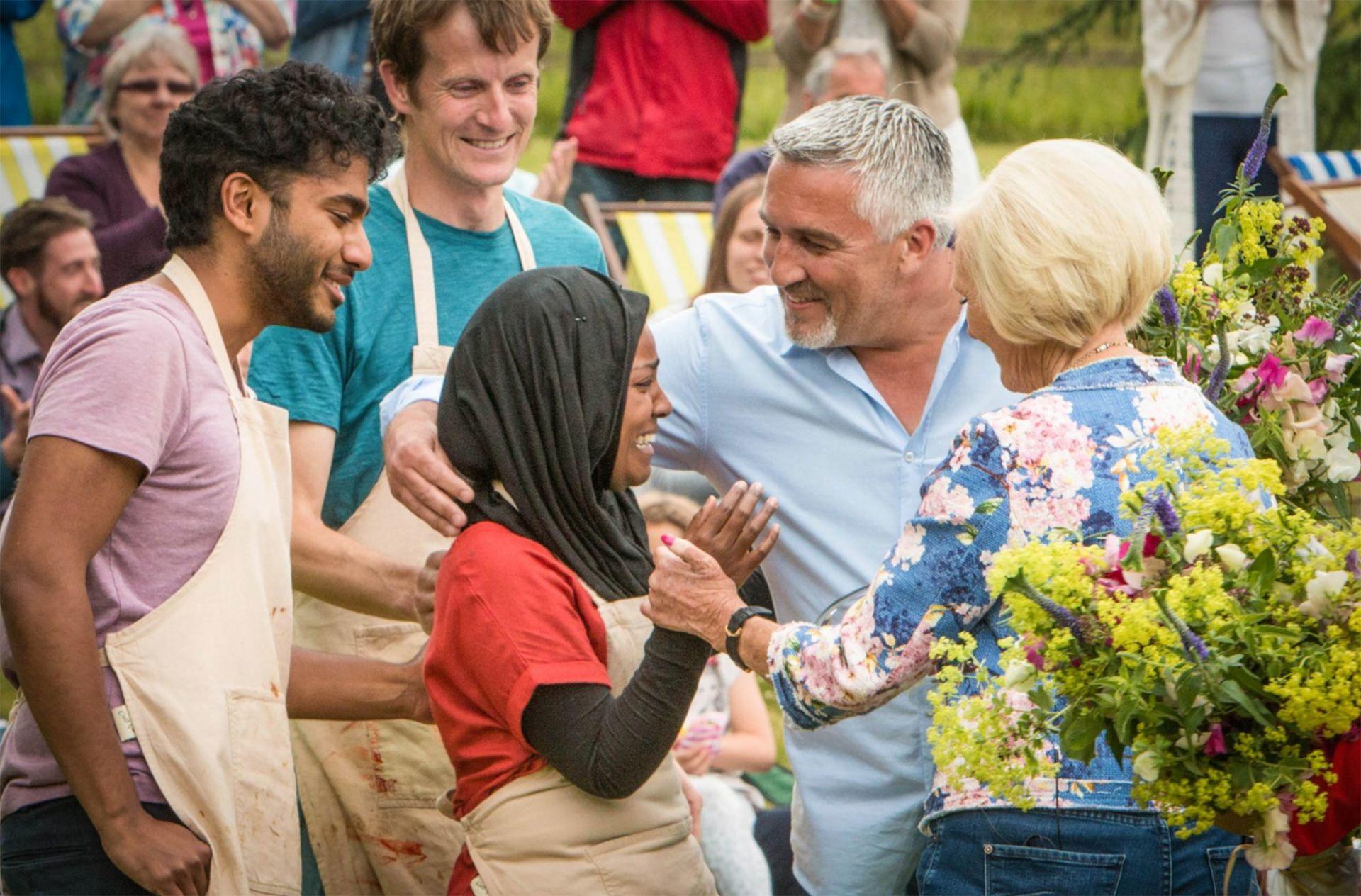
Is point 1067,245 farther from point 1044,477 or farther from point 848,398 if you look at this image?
point 848,398

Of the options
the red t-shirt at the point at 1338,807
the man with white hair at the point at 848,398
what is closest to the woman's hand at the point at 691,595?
the man with white hair at the point at 848,398

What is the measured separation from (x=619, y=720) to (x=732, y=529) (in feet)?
1.24

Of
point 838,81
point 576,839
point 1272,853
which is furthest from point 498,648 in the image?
point 838,81

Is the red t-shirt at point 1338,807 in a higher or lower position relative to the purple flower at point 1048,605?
lower

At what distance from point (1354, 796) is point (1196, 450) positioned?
490mm

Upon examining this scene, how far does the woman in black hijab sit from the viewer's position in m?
2.78

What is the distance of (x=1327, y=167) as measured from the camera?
8.03 m

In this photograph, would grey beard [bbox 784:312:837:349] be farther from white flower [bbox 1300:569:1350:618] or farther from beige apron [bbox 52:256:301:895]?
white flower [bbox 1300:569:1350:618]

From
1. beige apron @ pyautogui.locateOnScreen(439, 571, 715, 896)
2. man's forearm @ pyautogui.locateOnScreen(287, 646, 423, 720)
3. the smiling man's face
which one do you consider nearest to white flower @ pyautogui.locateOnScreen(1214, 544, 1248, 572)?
beige apron @ pyautogui.locateOnScreen(439, 571, 715, 896)

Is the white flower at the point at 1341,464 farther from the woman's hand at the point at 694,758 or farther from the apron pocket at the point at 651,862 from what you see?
the woman's hand at the point at 694,758

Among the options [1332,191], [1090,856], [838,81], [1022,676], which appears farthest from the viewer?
[1332,191]

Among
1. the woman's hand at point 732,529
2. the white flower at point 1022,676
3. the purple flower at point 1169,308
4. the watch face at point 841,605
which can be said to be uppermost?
the purple flower at point 1169,308

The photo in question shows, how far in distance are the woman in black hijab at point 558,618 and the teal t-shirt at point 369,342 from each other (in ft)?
2.03

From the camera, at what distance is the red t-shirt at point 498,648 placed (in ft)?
9.07
